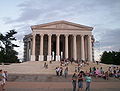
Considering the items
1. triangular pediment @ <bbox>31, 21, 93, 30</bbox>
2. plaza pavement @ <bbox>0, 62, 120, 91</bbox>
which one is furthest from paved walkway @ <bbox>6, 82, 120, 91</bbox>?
triangular pediment @ <bbox>31, 21, 93, 30</bbox>

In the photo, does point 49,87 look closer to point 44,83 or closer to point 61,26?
point 44,83

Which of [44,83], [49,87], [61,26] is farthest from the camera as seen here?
[61,26]

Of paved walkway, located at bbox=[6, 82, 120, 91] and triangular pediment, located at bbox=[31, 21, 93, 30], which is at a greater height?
triangular pediment, located at bbox=[31, 21, 93, 30]

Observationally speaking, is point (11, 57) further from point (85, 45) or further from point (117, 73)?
point (117, 73)

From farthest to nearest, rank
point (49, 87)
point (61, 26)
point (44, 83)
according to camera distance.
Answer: point (61, 26) → point (44, 83) → point (49, 87)

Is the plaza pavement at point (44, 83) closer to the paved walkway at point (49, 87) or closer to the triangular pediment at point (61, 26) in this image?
the paved walkway at point (49, 87)

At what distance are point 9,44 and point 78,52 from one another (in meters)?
34.9

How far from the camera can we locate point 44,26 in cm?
5675

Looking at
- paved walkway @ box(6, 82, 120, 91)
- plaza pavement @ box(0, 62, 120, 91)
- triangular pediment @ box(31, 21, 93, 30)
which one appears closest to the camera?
paved walkway @ box(6, 82, 120, 91)

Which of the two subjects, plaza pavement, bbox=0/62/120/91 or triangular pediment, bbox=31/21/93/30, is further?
triangular pediment, bbox=31/21/93/30

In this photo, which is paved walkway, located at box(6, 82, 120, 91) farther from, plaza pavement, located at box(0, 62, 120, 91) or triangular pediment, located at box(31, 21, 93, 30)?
triangular pediment, located at box(31, 21, 93, 30)

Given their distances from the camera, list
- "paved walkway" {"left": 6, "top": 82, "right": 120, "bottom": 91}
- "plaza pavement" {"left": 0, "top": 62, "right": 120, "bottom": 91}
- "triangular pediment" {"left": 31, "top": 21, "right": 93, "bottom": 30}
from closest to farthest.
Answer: "paved walkway" {"left": 6, "top": 82, "right": 120, "bottom": 91} < "plaza pavement" {"left": 0, "top": 62, "right": 120, "bottom": 91} < "triangular pediment" {"left": 31, "top": 21, "right": 93, "bottom": 30}

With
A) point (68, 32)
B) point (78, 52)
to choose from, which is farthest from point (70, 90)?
point (78, 52)

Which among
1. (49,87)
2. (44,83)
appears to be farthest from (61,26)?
(49,87)
